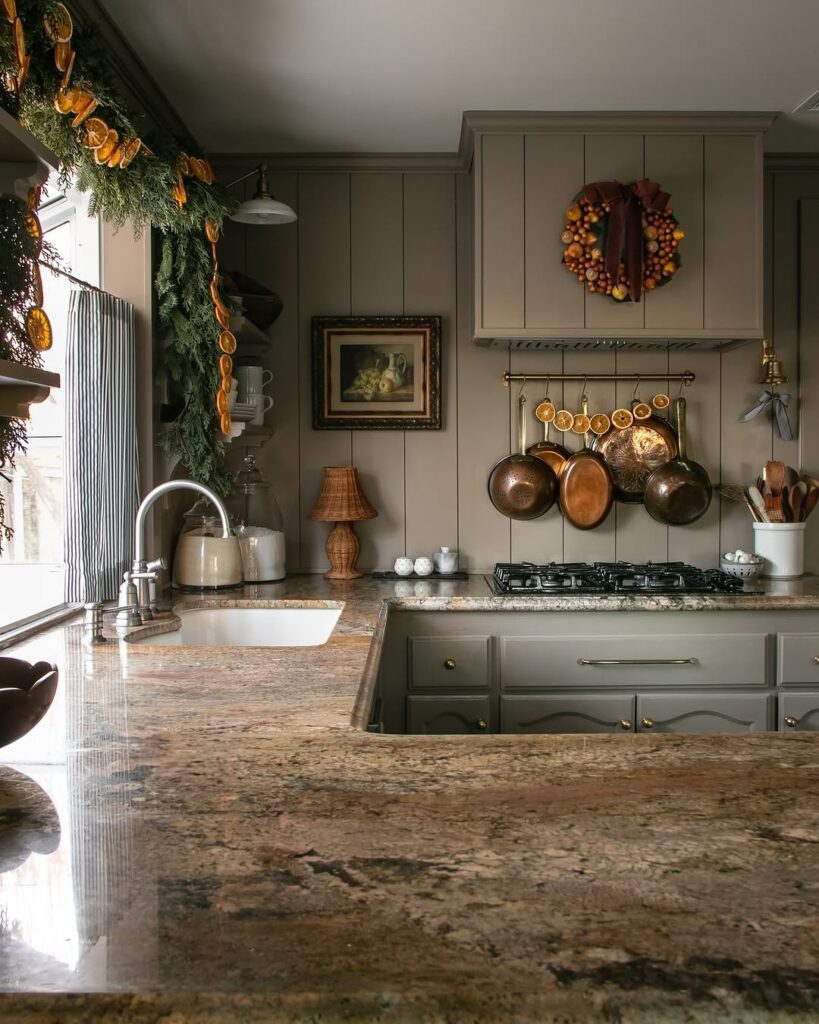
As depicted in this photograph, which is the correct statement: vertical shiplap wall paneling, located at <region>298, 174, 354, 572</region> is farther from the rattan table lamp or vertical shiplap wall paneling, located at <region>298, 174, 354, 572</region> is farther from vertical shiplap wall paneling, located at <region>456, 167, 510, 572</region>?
vertical shiplap wall paneling, located at <region>456, 167, 510, 572</region>

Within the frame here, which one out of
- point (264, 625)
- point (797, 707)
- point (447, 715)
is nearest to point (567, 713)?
point (447, 715)

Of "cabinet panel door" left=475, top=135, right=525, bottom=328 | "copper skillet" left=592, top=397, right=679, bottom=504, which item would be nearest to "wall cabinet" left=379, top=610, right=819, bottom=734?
"copper skillet" left=592, top=397, right=679, bottom=504

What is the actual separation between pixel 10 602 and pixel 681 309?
2.24 metres

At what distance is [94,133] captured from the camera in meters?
1.89

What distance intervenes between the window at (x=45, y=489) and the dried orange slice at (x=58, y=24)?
21.7 inches

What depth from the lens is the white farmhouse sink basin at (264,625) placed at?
2.53 metres

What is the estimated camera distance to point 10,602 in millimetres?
2105

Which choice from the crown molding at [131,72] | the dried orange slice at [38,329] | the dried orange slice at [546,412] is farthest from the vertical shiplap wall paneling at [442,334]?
the dried orange slice at [38,329]

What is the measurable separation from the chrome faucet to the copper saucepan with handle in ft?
4.33

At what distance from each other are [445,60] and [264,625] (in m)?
1.73

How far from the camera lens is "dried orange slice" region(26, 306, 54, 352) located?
1533 millimetres

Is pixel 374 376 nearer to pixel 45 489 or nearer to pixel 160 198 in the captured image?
pixel 160 198

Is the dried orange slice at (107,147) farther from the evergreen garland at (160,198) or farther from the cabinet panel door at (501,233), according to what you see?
the cabinet panel door at (501,233)

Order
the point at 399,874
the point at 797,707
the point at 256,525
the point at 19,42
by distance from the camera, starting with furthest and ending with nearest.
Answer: the point at 256,525, the point at 797,707, the point at 19,42, the point at 399,874
